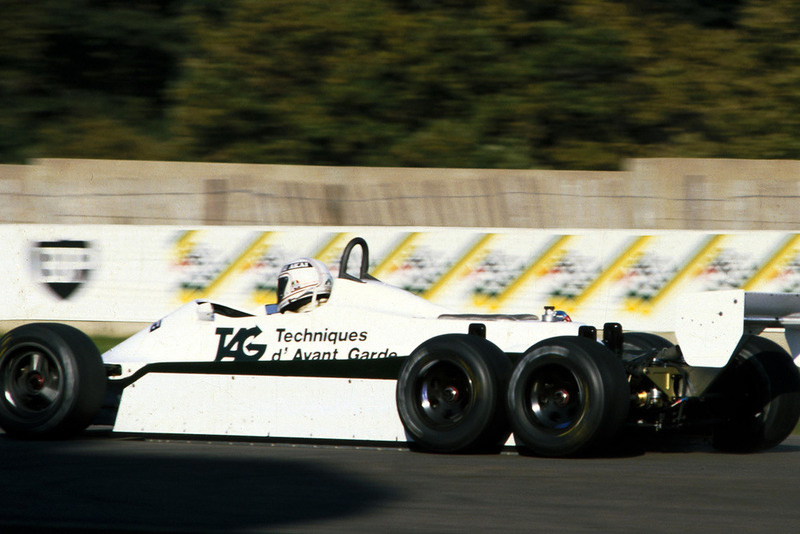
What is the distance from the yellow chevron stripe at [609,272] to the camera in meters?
12.2

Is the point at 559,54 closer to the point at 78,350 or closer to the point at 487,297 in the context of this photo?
the point at 487,297

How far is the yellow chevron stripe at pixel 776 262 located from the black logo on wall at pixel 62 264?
265 inches

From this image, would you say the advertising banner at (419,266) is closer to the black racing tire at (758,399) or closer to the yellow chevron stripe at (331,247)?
the yellow chevron stripe at (331,247)

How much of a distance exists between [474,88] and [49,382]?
40.6ft

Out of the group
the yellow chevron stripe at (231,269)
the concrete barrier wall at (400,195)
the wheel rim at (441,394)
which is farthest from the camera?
the concrete barrier wall at (400,195)

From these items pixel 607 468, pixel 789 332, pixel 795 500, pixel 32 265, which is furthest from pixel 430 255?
pixel 795 500

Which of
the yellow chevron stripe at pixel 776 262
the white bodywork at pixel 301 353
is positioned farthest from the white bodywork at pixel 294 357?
the yellow chevron stripe at pixel 776 262

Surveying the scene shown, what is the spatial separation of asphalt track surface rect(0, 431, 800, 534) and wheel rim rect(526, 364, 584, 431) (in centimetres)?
22

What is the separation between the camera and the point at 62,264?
42.9ft

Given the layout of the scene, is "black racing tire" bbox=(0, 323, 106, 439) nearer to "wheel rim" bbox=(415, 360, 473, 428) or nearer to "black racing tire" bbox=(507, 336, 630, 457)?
"wheel rim" bbox=(415, 360, 473, 428)

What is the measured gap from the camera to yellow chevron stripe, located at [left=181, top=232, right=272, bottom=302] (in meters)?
12.9

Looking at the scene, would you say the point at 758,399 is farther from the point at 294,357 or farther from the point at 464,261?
the point at 464,261

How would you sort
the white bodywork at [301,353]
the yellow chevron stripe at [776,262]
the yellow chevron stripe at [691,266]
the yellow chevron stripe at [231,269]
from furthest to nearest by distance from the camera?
the yellow chevron stripe at [231,269] → the yellow chevron stripe at [691,266] → the yellow chevron stripe at [776,262] → the white bodywork at [301,353]

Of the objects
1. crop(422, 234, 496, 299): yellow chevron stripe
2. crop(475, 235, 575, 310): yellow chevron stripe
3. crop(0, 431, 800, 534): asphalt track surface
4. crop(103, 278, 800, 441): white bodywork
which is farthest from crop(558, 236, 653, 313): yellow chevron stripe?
crop(0, 431, 800, 534): asphalt track surface
